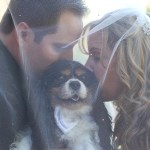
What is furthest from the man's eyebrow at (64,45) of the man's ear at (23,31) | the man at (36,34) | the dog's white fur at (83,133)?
the dog's white fur at (83,133)

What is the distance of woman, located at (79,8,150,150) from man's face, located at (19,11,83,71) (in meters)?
0.12

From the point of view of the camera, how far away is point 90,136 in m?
1.90

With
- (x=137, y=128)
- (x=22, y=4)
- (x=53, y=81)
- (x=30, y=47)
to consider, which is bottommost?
(x=137, y=128)

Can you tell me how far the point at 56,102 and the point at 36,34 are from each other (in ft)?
0.83

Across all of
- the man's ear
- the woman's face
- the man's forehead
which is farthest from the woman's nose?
the man's ear

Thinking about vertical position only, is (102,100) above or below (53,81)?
below

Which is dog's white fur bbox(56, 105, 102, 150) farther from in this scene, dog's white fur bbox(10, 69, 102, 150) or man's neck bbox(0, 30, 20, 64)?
man's neck bbox(0, 30, 20, 64)

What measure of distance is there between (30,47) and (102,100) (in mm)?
351

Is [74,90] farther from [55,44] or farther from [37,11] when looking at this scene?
[37,11]

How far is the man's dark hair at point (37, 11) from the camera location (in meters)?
1.82

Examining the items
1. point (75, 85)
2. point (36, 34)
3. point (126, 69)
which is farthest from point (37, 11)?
point (126, 69)

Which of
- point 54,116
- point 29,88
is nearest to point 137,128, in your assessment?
point 54,116

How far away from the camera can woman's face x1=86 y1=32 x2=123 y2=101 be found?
76.0 inches

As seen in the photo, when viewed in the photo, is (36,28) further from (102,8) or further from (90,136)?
(90,136)
